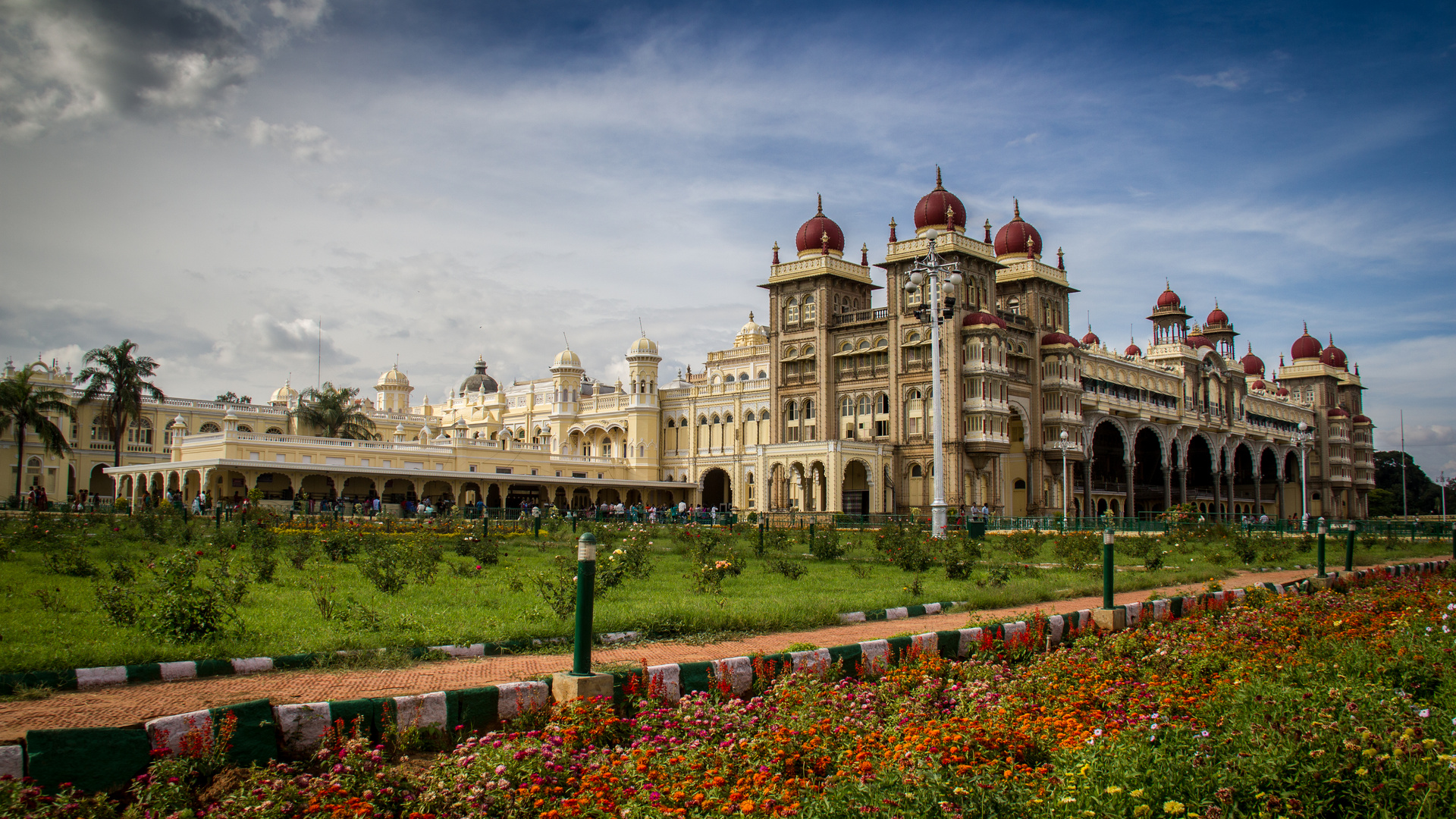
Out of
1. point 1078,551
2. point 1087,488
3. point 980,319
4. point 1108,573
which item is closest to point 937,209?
point 980,319

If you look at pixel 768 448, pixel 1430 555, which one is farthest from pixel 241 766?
pixel 768 448

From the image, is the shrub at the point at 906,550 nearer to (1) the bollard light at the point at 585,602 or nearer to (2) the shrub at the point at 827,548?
(2) the shrub at the point at 827,548

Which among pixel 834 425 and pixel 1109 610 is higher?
pixel 834 425

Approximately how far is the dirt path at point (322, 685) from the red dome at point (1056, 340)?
149ft

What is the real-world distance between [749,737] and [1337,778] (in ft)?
10.8

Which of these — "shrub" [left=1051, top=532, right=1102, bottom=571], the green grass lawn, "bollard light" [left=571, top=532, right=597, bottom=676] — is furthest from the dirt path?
"shrub" [left=1051, top=532, right=1102, bottom=571]

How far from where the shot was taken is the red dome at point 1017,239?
5728cm

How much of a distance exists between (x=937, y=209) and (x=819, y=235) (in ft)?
24.5

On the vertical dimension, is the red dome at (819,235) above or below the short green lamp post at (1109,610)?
above

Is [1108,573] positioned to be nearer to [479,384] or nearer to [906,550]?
[906,550]

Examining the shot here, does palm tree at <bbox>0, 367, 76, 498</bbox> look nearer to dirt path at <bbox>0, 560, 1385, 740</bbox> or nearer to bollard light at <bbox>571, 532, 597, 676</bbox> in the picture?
dirt path at <bbox>0, 560, 1385, 740</bbox>

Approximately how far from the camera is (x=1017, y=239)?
57.7 metres

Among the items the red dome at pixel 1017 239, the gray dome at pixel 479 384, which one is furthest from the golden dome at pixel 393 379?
the red dome at pixel 1017 239

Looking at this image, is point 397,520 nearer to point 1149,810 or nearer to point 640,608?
point 640,608
